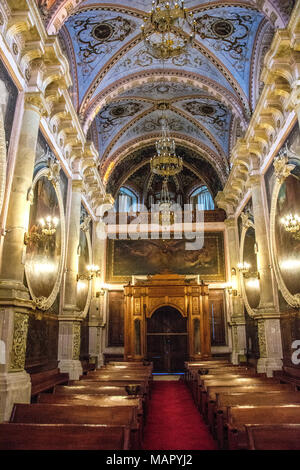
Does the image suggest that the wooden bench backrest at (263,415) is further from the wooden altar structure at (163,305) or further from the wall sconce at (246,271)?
the wooden altar structure at (163,305)

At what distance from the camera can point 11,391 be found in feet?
17.7

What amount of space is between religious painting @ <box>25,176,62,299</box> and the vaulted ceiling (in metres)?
3.55

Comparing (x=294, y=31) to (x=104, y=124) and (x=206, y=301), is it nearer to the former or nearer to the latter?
(x=104, y=124)

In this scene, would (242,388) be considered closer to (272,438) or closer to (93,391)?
(93,391)

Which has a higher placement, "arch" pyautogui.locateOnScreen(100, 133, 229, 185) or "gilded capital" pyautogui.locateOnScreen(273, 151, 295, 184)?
"arch" pyautogui.locateOnScreen(100, 133, 229, 185)

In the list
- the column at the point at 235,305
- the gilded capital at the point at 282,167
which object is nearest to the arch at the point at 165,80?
the gilded capital at the point at 282,167

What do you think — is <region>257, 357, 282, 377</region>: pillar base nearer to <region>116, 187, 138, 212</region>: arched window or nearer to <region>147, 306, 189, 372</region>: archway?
<region>147, 306, 189, 372</region>: archway

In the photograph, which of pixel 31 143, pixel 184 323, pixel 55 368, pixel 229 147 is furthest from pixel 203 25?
pixel 184 323

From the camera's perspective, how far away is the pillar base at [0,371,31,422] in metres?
5.23

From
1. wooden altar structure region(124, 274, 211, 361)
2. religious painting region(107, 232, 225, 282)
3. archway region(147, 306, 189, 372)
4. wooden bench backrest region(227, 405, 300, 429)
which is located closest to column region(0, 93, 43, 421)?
wooden bench backrest region(227, 405, 300, 429)

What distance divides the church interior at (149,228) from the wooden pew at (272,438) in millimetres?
15

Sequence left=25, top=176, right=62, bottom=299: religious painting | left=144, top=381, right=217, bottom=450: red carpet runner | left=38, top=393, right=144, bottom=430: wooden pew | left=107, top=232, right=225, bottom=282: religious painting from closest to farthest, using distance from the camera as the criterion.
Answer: left=38, top=393, right=144, bottom=430: wooden pew
left=144, top=381, right=217, bottom=450: red carpet runner
left=25, top=176, right=62, bottom=299: religious painting
left=107, top=232, right=225, bottom=282: religious painting

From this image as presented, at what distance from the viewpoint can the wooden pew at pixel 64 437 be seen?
3.32 meters

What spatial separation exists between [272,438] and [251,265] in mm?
9129
